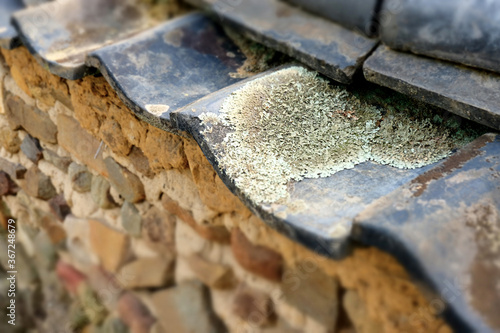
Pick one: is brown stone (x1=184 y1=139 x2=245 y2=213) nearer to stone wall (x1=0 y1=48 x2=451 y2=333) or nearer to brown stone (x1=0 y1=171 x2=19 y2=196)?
stone wall (x1=0 y1=48 x2=451 y2=333)

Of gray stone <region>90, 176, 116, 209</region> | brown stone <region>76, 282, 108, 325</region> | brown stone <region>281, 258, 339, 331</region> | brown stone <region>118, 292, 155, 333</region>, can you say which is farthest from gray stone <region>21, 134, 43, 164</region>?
brown stone <region>281, 258, 339, 331</region>

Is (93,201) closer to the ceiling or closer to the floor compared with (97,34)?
closer to the floor

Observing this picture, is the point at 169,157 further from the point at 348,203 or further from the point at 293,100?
the point at 348,203

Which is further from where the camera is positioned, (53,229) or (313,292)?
(53,229)

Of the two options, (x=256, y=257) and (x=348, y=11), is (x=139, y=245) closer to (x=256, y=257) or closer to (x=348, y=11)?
(x=256, y=257)

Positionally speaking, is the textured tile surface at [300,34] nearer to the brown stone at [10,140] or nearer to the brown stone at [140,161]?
the brown stone at [140,161]

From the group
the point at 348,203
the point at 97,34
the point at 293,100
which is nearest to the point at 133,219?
the point at 97,34

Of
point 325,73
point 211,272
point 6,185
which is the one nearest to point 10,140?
point 6,185

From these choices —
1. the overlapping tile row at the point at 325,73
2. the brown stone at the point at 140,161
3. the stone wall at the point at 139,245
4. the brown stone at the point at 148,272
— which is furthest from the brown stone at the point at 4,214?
the brown stone at the point at 140,161
